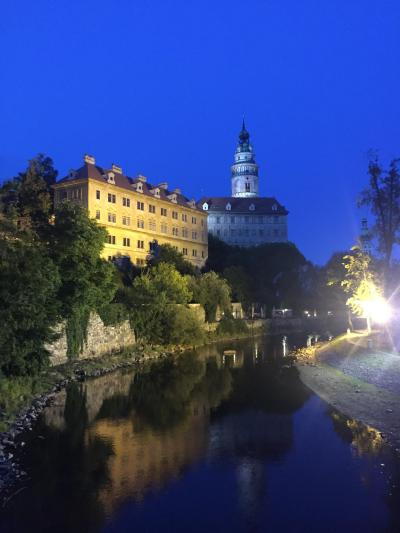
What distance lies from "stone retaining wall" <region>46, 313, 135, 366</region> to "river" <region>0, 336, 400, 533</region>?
4.88 metres

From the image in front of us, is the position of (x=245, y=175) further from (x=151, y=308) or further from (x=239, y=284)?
(x=151, y=308)

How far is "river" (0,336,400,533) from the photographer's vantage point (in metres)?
11.6

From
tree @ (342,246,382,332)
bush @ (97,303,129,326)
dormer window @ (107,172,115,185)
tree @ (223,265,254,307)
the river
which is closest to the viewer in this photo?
the river

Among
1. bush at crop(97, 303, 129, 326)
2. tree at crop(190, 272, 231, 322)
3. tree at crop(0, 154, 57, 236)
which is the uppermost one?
tree at crop(0, 154, 57, 236)

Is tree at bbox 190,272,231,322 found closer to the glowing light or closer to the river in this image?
the glowing light

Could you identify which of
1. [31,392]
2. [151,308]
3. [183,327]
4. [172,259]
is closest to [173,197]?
[172,259]

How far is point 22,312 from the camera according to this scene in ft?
67.6

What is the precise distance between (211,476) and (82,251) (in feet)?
66.4

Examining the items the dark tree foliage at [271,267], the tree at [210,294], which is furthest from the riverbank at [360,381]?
the dark tree foliage at [271,267]

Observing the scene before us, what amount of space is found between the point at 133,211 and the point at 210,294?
1406 centimetres

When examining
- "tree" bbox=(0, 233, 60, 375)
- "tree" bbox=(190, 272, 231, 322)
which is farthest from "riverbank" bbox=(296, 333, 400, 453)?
"tree" bbox=(190, 272, 231, 322)

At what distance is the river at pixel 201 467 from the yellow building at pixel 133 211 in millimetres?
30325

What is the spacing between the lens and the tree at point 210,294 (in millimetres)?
52500

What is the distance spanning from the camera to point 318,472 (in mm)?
14445
